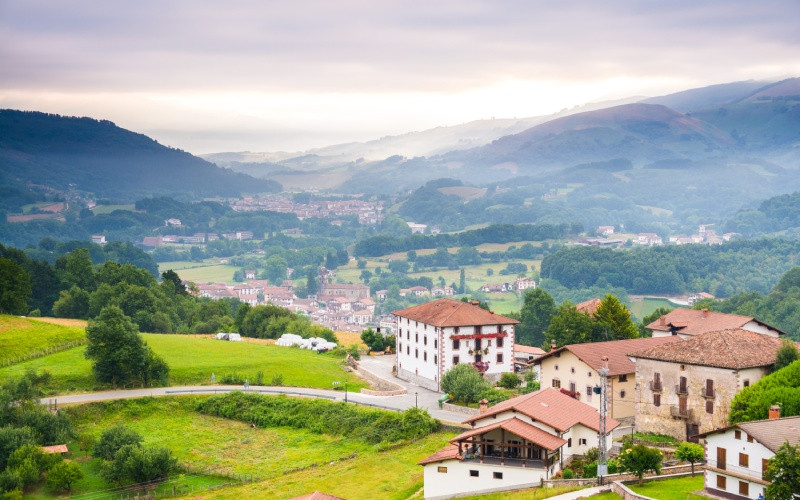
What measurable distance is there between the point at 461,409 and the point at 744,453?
25670 millimetres

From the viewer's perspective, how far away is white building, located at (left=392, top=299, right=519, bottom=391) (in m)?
72.9

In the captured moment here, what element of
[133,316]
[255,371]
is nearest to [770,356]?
[255,371]

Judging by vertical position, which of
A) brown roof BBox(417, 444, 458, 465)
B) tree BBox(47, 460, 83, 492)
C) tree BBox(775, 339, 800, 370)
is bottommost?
tree BBox(47, 460, 83, 492)

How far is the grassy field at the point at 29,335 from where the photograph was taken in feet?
256

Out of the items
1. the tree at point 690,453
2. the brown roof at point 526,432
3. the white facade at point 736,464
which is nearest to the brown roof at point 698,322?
the tree at point 690,453

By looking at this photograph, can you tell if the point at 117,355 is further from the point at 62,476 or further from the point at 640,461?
the point at 640,461

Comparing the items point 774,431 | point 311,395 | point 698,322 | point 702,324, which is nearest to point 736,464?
point 774,431

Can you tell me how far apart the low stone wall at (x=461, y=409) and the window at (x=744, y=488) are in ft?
79.0

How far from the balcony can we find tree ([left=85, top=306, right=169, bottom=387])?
38.3 metres

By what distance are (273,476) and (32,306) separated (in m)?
69.5

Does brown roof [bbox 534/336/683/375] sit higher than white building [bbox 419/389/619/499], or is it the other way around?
brown roof [bbox 534/336/683/375]

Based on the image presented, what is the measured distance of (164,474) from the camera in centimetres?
5816

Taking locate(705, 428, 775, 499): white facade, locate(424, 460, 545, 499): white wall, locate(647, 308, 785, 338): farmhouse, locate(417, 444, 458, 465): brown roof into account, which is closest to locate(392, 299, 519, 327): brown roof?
locate(647, 308, 785, 338): farmhouse

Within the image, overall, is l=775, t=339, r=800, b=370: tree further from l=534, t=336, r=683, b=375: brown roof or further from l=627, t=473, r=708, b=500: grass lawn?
l=627, t=473, r=708, b=500: grass lawn
